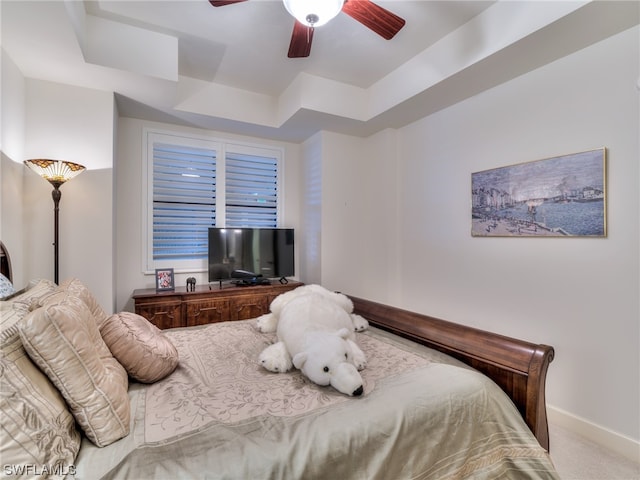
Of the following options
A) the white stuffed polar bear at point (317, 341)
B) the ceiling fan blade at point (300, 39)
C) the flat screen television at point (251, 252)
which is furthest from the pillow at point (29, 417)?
the flat screen television at point (251, 252)

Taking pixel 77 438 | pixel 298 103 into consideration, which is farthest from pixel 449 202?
pixel 77 438

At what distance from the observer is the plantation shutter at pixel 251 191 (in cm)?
396

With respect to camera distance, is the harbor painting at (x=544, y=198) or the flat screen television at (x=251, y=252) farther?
the flat screen television at (x=251, y=252)

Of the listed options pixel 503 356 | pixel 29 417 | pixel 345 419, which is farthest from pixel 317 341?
pixel 29 417

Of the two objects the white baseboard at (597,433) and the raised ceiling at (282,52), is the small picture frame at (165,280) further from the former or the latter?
the white baseboard at (597,433)

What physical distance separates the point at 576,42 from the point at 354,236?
271 centimetres

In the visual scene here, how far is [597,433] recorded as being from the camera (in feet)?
6.82

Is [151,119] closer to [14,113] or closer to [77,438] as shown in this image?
[14,113]

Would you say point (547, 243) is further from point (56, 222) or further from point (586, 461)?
point (56, 222)

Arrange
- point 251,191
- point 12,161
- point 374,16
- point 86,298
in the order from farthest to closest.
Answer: point 251,191 < point 12,161 < point 374,16 < point 86,298

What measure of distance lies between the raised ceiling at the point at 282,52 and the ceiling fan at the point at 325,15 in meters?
0.44

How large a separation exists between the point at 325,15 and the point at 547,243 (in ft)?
7.36

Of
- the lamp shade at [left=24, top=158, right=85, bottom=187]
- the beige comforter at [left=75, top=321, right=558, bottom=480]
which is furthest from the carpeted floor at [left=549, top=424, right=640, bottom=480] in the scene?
the lamp shade at [left=24, top=158, right=85, bottom=187]

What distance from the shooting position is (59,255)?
2611 millimetres
